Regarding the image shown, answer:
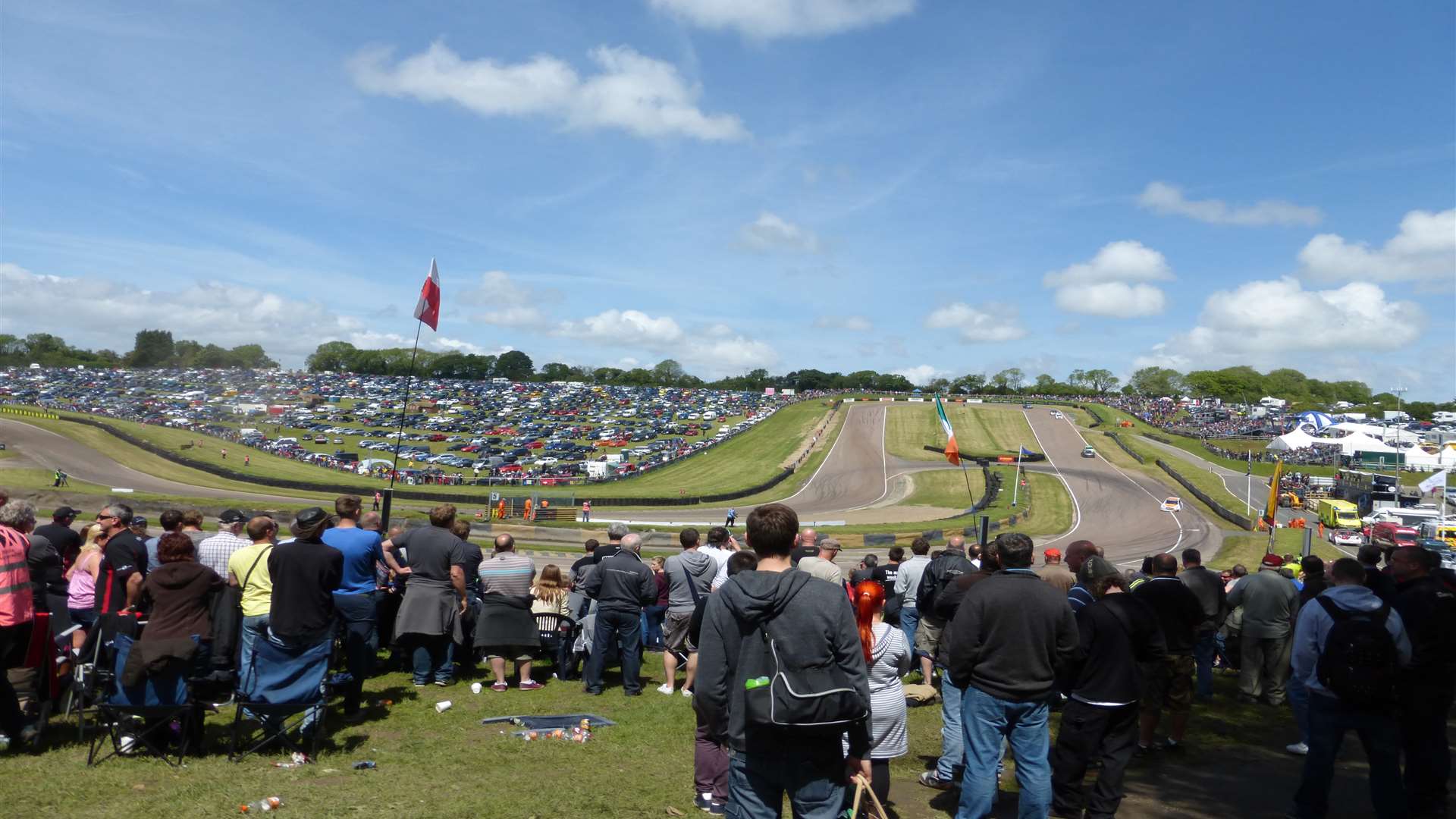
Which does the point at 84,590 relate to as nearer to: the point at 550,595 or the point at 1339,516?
the point at 550,595

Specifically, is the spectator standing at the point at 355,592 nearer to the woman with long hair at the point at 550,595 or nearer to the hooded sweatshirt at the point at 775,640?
the woman with long hair at the point at 550,595

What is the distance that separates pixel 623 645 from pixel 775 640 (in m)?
5.62

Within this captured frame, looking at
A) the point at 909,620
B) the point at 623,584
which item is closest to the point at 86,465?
the point at 623,584

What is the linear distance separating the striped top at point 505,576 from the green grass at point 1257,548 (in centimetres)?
3351

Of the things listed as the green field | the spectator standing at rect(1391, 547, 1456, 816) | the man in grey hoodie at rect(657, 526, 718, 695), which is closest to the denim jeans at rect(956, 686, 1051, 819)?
the spectator standing at rect(1391, 547, 1456, 816)

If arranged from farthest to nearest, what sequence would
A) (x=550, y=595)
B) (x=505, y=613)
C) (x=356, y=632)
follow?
1. (x=550, y=595)
2. (x=505, y=613)
3. (x=356, y=632)

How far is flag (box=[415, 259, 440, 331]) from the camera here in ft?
45.9

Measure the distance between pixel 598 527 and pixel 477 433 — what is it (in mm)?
53715

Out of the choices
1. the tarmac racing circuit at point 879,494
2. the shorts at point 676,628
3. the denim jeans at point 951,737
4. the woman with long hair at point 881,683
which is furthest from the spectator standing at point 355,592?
the tarmac racing circuit at point 879,494

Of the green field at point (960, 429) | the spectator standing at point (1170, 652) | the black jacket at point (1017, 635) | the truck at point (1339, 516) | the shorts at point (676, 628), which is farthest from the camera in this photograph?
the green field at point (960, 429)

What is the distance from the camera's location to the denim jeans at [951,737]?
20.3 feet

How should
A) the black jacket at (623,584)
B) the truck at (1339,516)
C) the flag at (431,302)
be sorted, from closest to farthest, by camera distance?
the black jacket at (623,584), the flag at (431,302), the truck at (1339,516)

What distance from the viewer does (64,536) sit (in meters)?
8.05

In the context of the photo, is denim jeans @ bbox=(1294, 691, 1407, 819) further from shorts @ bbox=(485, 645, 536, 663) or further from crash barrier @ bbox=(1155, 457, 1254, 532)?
crash barrier @ bbox=(1155, 457, 1254, 532)
